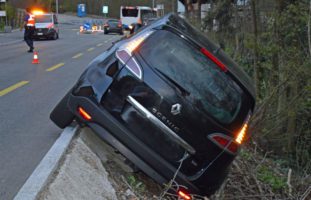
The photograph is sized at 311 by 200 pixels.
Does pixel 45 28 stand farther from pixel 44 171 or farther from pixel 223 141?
pixel 44 171

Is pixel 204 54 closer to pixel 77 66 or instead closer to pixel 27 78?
pixel 27 78

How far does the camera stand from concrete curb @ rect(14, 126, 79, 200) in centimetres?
436

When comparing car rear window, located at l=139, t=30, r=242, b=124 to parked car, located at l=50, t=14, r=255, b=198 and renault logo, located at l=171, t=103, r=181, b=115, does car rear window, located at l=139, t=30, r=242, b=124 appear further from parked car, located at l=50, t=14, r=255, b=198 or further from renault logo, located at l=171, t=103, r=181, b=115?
renault logo, located at l=171, t=103, r=181, b=115

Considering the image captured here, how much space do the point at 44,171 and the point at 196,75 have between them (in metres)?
1.79

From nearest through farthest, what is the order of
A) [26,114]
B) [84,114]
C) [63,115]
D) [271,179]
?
[84,114]
[63,115]
[271,179]
[26,114]

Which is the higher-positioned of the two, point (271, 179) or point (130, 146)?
point (130, 146)

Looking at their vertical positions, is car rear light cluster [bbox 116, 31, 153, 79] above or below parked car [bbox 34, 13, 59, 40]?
above

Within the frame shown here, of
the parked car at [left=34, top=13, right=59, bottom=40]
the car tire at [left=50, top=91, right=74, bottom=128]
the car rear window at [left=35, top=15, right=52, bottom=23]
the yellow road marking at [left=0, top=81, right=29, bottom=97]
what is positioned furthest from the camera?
the car rear window at [left=35, top=15, right=52, bottom=23]

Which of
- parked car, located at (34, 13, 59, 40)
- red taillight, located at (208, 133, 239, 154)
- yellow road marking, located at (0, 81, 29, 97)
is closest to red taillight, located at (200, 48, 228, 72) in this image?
red taillight, located at (208, 133, 239, 154)

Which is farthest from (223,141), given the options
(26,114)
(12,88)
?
(12,88)

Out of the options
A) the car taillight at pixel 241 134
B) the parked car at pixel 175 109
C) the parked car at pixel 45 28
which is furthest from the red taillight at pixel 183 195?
the parked car at pixel 45 28

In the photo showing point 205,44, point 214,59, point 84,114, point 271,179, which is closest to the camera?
point 214,59

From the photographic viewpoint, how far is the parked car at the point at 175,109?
17.6ft

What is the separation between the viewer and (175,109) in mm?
5348
